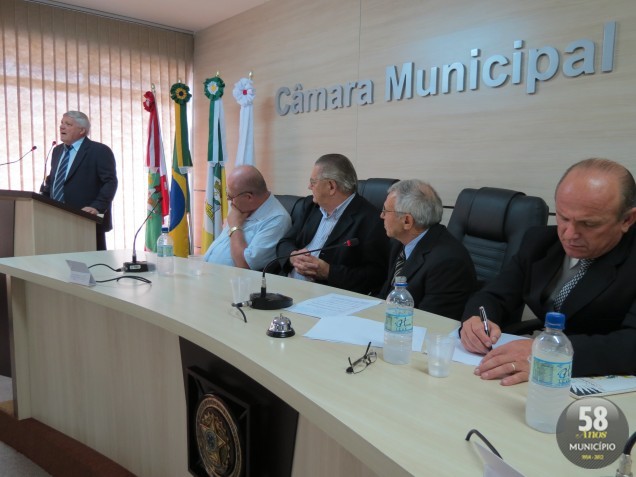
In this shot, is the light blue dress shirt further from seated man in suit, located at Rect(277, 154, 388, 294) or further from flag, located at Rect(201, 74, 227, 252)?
flag, located at Rect(201, 74, 227, 252)

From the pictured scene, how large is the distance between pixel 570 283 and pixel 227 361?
38.9 inches

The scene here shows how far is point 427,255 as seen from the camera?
76.7 inches

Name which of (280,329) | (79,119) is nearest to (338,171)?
(280,329)

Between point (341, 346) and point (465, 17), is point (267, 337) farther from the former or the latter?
point (465, 17)

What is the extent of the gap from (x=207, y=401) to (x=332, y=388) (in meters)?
0.56

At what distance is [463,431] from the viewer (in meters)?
0.84

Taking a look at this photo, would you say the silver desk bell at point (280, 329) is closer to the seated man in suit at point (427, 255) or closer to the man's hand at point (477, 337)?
the man's hand at point (477, 337)

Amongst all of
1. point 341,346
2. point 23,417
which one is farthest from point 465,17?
point 23,417

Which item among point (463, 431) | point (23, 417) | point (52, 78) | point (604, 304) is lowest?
point (23, 417)

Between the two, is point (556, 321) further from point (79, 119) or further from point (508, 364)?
point (79, 119)

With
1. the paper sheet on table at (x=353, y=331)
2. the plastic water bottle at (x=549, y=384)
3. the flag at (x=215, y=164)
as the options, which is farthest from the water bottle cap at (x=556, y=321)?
the flag at (x=215, y=164)

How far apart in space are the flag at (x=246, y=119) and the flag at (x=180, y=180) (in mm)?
748

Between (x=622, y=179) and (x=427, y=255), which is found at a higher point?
(x=622, y=179)

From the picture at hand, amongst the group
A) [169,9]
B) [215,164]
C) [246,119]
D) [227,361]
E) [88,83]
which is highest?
[169,9]
